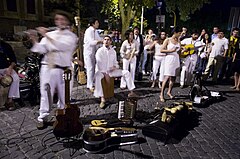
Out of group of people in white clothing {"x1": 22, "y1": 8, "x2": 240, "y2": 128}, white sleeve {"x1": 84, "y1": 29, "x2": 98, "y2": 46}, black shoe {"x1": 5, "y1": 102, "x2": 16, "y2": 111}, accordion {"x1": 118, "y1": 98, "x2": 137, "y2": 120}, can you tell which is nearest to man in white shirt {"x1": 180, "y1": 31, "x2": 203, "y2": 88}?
group of people in white clothing {"x1": 22, "y1": 8, "x2": 240, "y2": 128}

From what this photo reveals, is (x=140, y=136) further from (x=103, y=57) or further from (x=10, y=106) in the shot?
(x=10, y=106)

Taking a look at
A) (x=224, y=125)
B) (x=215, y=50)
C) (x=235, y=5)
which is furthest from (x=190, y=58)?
(x=235, y=5)

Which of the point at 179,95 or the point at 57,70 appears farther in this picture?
the point at 179,95

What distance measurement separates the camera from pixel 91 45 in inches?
252

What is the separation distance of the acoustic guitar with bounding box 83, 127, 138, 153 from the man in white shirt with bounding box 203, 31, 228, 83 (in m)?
6.01

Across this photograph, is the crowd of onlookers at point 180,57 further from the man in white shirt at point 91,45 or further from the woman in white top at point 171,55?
the man in white shirt at point 91,45

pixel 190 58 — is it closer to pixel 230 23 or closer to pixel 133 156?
pixel 133 156

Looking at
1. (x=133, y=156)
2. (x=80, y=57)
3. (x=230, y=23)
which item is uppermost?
(x=230, y=23)

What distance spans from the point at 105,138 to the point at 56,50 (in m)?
1.67

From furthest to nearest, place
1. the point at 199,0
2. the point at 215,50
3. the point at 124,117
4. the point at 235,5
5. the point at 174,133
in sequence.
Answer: the point at 235,5, the point at 199,0, the point at 215,50, the point at 124,117, the point at 174,133

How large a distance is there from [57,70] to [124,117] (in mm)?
1679

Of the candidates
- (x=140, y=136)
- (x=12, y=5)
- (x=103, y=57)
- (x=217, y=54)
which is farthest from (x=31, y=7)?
(x=140, y=136)

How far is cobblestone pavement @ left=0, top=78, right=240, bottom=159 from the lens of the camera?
3.55 metres

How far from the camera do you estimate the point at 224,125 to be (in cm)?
486
